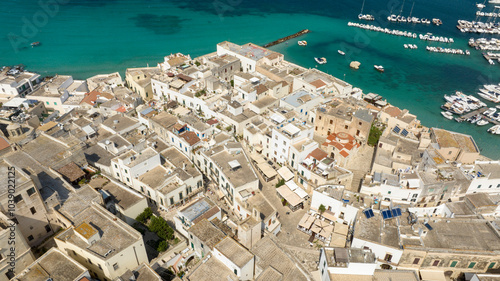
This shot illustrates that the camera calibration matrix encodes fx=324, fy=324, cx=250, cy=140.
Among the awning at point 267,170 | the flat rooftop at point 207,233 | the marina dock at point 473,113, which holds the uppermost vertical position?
the flat rooftop at point 207,233

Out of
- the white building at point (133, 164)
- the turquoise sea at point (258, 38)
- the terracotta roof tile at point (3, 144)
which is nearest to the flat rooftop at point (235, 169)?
the white building at point (133, 164)


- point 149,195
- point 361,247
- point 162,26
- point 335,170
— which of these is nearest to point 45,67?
point 162,26

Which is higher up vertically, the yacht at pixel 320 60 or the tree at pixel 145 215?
the yacht at pixel 320 60

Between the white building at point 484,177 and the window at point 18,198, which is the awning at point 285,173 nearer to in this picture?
the white building at point 484,177

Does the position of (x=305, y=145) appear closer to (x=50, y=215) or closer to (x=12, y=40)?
(x=50, y=215)

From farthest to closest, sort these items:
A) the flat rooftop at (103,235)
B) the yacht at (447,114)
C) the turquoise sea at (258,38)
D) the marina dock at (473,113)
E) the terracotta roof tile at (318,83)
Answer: the turquoise sea at (258,38) < the yacht at (447,114) < the marina dock at (473,113) < the terracotta roof tile at (318,83) < the flat rooftop at (103,235)
